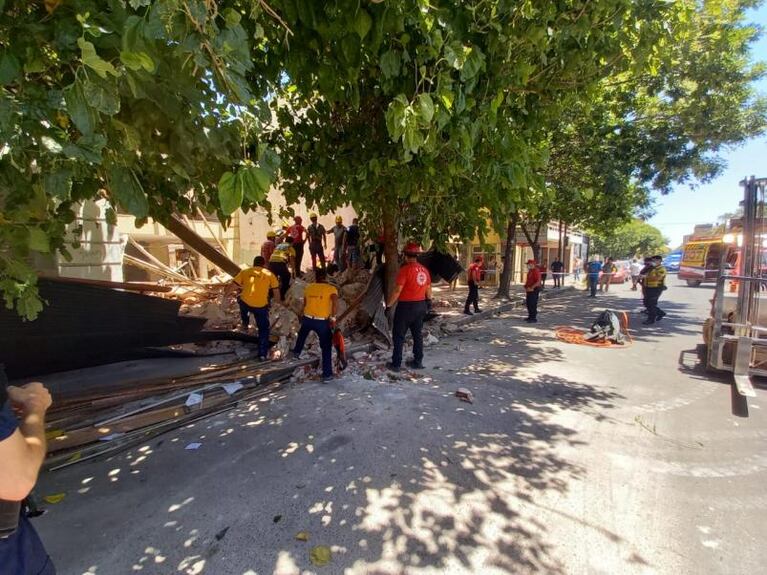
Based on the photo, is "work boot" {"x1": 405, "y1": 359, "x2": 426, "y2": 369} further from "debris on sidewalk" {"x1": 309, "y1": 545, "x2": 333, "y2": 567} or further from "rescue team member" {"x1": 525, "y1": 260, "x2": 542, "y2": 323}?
"rescue team member" {"x1": 525, "y1": 260, "x2": 542, "y2": 323}

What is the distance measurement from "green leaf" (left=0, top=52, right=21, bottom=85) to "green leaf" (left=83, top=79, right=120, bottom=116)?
39 cm

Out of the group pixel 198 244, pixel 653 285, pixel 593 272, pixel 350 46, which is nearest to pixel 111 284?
pixel 198 244

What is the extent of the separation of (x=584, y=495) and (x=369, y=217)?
6.37 meters

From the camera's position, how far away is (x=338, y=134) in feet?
18.2

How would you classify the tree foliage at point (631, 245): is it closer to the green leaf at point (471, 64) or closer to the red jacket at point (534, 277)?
the red jacket at point (534, 277)

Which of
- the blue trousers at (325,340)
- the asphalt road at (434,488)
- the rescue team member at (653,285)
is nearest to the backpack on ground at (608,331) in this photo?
the rescue team member at (653,285)

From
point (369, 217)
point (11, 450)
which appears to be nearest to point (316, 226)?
point (369, 217)

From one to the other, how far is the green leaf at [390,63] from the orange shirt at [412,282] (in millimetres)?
3826

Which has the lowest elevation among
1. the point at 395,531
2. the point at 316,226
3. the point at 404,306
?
the point at 395,531

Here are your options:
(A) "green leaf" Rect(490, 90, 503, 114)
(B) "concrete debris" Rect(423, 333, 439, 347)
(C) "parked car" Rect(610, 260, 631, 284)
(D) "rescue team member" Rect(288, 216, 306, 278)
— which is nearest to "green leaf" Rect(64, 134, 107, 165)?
(A) "green leaf" Rect(490, 90, 503, 114)

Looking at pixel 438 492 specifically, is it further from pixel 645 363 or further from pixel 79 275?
pixel 79 275

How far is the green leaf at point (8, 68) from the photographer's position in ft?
5.15

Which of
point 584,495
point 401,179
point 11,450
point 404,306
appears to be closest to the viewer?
point 11,450

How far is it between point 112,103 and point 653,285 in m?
12.4
